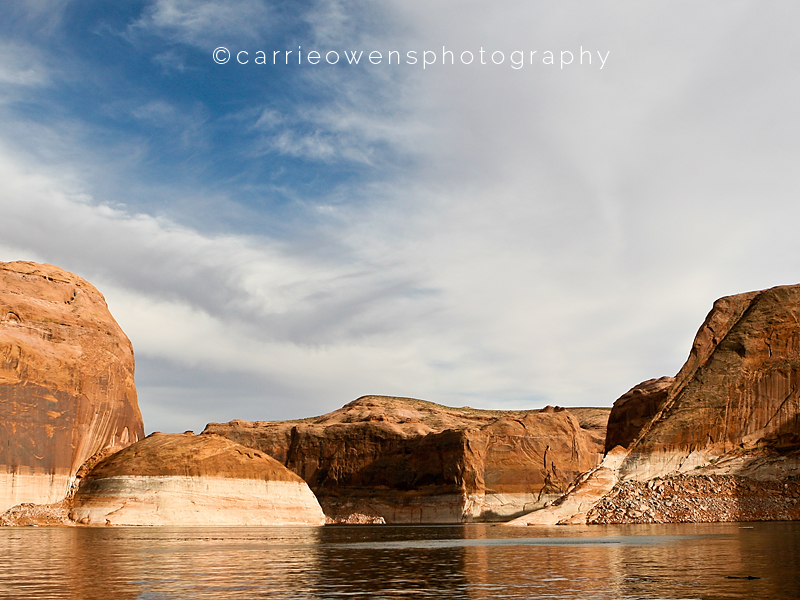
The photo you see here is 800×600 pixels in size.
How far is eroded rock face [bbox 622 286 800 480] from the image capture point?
202 feet

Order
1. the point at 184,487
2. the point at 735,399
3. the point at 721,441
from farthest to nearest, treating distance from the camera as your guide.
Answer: the point at 184,487 → the point at 735,399 → the point at 721,441

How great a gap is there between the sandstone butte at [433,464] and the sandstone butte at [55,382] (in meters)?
51.1

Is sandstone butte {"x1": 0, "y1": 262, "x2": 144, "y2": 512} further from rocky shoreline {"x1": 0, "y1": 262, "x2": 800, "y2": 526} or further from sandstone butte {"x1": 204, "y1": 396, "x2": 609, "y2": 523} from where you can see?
sandstone butte {"x1": 204, "y1": 396, "x2": 609, "y2": 523}

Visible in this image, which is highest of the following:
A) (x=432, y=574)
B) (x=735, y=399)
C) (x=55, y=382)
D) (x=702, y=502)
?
(x=55, y=382)

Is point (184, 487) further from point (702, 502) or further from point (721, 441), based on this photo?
point (721, 441)

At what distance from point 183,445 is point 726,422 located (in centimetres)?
5314

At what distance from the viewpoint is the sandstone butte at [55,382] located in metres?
77.4

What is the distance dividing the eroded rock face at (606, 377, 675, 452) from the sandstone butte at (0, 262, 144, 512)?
2990 inches

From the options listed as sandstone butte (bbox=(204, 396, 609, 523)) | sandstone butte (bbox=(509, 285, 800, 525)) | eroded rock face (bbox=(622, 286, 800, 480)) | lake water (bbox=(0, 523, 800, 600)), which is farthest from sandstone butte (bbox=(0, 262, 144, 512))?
eroded rock face (bbox=(622, 286, 800, 480))

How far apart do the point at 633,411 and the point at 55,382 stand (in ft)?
293

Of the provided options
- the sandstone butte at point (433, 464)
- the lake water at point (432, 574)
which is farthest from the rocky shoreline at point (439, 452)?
the lake water at point (432, 574)

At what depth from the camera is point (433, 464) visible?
132 m

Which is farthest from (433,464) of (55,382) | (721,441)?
(721,441)

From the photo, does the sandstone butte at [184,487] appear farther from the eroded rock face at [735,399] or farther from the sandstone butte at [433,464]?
the sandstone butte at [433,464]
